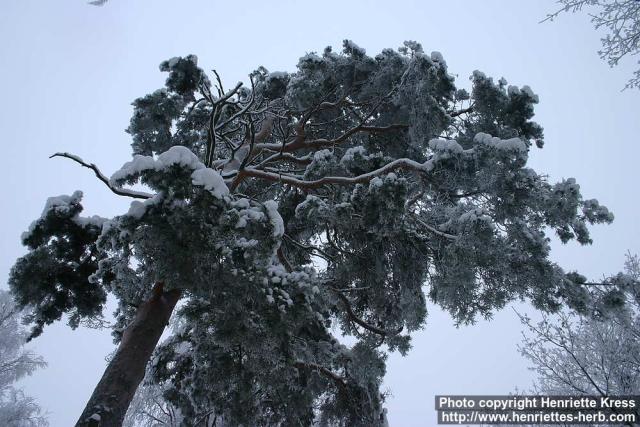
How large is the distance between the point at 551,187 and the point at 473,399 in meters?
3.94

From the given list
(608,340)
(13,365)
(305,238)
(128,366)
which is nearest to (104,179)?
(128,366)

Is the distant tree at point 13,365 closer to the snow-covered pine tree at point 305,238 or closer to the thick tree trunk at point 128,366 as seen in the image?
the snow-covered pine tree at point 305,238

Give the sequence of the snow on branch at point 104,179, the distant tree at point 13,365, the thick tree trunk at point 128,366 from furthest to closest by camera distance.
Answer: the distant tree at point 13,365, the snow on branch at point 104,179, the thick tree trunk at point 128,366

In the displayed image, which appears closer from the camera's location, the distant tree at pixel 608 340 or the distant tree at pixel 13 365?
the distant tree at pixel 608 340

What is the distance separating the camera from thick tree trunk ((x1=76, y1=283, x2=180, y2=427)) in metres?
4.09

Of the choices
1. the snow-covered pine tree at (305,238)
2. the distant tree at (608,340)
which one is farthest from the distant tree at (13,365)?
the distant tree at (608,340)

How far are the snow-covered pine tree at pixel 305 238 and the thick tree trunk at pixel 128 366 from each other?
2 cm

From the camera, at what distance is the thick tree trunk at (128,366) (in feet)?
13.4

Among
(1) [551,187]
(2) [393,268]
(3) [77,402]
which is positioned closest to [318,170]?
(2) [393,268]

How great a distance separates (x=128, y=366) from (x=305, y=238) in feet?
17.3

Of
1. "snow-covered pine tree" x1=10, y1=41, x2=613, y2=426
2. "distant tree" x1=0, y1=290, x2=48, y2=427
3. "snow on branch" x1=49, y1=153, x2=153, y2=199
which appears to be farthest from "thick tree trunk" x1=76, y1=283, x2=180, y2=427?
"distant tree" x1=0, y1=290, x2=48, y2=427

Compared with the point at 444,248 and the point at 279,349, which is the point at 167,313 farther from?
the point at 444,248

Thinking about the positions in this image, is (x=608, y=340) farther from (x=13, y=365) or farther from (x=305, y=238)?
(x=13, y=365)

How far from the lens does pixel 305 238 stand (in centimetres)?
937
